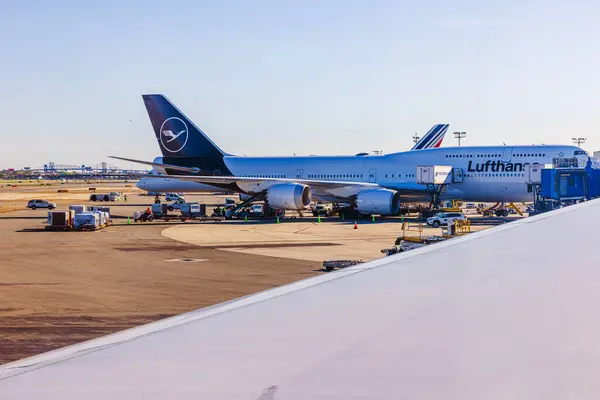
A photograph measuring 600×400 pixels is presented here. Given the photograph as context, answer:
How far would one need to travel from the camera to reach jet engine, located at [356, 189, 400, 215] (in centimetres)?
4475

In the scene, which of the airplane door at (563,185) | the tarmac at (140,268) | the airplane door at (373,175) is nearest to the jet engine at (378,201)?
the tarmac at (140,268)

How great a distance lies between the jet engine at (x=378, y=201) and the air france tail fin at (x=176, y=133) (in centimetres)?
1259

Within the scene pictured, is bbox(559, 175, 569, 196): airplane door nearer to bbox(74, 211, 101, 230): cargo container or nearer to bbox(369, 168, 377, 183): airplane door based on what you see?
bbox(369, 168, 377, 183): airplane door

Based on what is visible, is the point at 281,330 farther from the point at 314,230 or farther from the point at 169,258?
the point at 314,230

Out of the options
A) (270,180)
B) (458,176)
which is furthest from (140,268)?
(458,176)

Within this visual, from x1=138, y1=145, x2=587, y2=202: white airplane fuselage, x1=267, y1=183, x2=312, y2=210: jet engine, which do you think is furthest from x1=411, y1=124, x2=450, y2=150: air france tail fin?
x1=267, y1=183, x2=312, y2=210: jet engine

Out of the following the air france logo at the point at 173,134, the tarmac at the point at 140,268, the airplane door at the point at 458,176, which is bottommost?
the tarmac at the point at 140,268

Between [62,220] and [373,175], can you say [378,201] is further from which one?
[62,220]

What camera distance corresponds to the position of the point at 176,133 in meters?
52.8

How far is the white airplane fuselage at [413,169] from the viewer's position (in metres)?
44.9

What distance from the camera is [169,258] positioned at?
27312 mm

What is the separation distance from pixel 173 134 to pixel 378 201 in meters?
16.6

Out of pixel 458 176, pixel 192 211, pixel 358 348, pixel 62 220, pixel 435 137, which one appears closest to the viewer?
pixel 358 348

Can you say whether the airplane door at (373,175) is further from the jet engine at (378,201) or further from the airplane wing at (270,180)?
the jet engine at (378,201)
